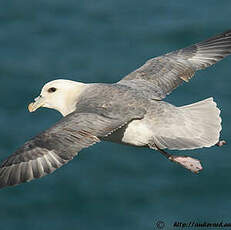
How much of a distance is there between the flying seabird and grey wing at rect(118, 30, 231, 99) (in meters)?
0.01

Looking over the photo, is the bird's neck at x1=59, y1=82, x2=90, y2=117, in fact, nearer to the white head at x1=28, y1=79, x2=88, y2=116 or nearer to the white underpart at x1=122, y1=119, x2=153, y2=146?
the white head at x1=28, y1=79, x2=88, y2=116

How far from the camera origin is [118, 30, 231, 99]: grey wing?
918 centimetres

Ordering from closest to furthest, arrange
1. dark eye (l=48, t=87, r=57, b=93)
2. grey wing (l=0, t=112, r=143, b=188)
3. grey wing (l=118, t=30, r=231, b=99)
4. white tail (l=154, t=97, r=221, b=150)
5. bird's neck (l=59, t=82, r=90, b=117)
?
grey wing (l=0, t=112, r=143, b=188) < white tail (l=154, t=97, r=221, b=150) < bird's neck (l=59, t=82, r=90, b=117) < dark eye (l=48, t=87, r=57, b=93) < grey wing (l=118, t=30, r=231, b=99)

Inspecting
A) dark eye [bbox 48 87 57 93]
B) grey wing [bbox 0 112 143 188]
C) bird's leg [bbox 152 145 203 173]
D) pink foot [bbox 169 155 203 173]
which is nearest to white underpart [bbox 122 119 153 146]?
grey wing [bbox 0 112 143 188]

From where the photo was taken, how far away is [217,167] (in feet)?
45.0

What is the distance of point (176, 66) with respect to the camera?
951 cm

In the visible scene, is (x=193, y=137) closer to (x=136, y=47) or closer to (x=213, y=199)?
(x=213, y=199)

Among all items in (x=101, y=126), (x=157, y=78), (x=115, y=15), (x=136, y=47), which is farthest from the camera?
(x=115, y=15)

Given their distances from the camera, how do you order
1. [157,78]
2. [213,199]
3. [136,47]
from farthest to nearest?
1. [136,47]
2. [213,199]
3. [157,78]

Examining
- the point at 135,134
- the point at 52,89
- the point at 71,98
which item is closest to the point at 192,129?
the point at 135,134

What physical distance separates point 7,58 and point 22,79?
76cm

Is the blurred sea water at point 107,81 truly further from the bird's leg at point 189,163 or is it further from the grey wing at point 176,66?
the bird's leg at point 189,163

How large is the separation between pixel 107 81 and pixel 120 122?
6886mm

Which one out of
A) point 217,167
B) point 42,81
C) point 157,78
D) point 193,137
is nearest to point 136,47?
point 42,81
